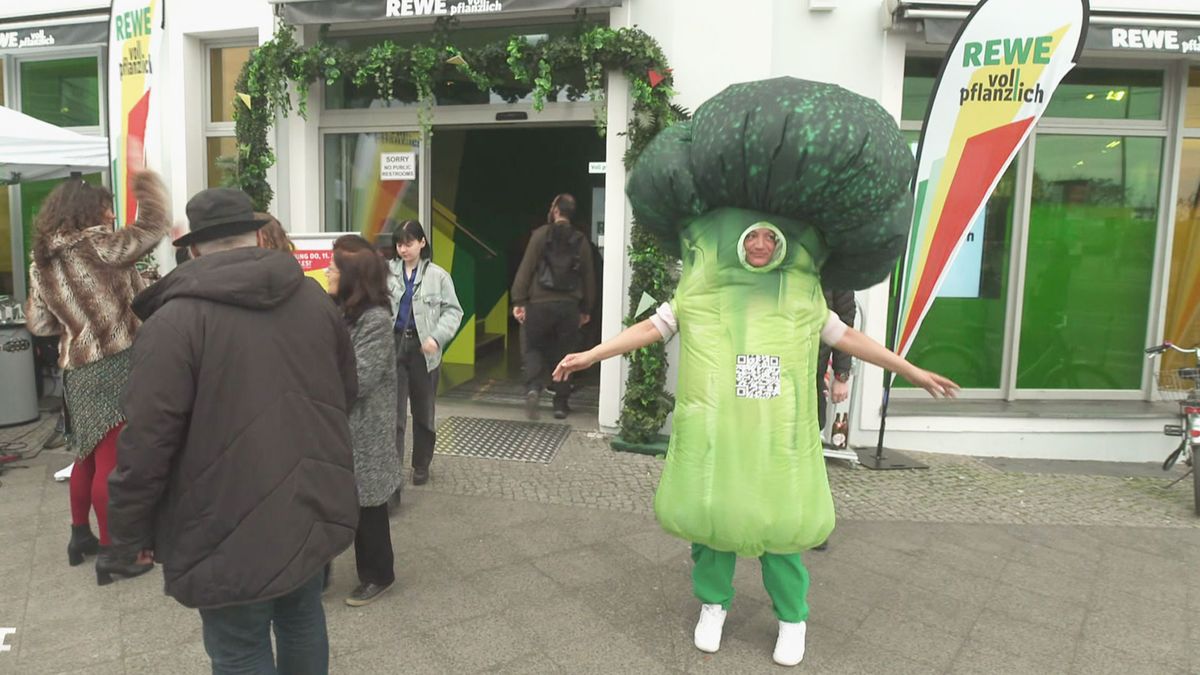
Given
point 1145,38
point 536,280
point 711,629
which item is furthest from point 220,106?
point 1145,38

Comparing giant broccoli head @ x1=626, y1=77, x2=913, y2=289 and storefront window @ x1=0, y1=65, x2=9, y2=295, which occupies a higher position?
giant broccoli head @ x1=626, y1=77, x2=913, y2=289

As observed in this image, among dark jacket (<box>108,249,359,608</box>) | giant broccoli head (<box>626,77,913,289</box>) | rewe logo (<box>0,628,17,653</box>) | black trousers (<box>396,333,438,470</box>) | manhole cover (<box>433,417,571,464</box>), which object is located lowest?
rewe logo (<box>0,628,17,653</box>)

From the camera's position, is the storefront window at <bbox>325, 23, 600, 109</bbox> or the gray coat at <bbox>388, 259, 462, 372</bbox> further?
the storefront window at <bbox>325, 23, 600, 109</bbox>

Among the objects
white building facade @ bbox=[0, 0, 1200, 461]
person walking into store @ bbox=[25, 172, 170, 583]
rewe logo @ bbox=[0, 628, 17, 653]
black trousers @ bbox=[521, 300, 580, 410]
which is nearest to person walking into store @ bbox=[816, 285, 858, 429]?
white building facade @ bbox=[0, 0, 1200, 461]

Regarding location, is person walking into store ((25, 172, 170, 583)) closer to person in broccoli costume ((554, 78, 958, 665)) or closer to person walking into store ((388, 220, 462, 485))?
person walking into store ((388, 220, 462, 485))

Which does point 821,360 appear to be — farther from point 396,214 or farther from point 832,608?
point 396,214

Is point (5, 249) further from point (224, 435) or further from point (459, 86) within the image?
point (224, 435)

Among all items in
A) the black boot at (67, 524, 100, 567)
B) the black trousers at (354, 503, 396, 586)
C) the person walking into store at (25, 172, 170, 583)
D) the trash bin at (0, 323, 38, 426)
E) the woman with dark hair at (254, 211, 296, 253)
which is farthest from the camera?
the trash bin at (0, 323, 38, 426)

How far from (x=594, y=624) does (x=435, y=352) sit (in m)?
1.89

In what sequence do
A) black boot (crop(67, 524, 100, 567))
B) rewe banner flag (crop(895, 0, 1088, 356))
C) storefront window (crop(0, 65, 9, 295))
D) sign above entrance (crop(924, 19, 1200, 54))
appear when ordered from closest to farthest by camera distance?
black boot (crop(67, 524, 100, 567)) → rewe banner flag (crop(895, 0, 1088, 356)) → sign above entrance (crop(924, 19, 1200, 54)) → storefront window (crop(0, 65, 9, 295))

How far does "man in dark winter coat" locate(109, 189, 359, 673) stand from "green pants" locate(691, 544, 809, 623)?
146 cm

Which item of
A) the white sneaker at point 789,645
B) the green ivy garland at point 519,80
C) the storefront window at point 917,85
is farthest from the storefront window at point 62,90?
the white sneaker at point 789,645

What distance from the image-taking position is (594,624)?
11.6 ft

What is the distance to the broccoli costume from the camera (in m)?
2.79
